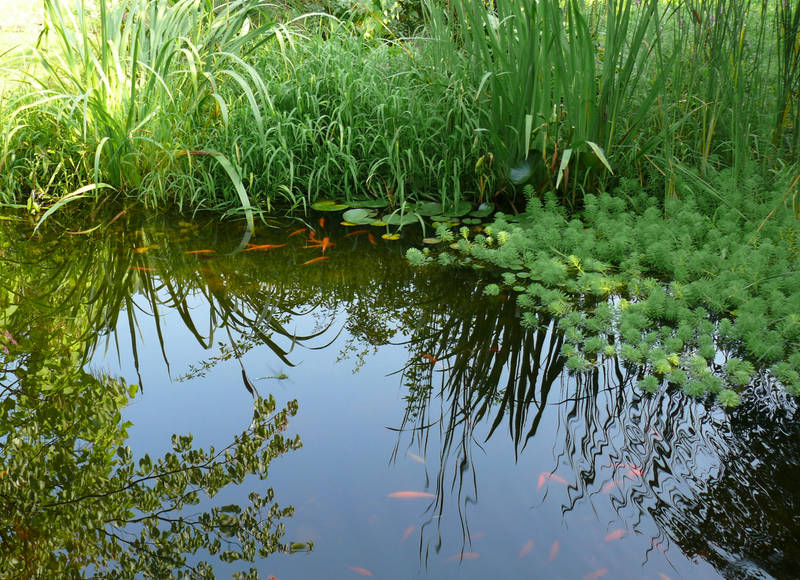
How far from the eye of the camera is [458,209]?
3.82 metres

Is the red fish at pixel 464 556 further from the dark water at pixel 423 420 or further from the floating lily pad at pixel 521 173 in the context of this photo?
the floating lily pad at pixel 521 173

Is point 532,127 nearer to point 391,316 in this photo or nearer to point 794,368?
point 391,316

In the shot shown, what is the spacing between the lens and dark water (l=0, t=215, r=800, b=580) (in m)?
1.77

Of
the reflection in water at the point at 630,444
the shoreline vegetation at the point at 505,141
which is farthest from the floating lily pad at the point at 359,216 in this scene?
the reflection in water at the point at 630,444

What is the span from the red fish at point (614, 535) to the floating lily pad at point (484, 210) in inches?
88.0

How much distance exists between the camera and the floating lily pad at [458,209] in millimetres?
3785

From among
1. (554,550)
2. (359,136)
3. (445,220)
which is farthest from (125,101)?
(554,550)

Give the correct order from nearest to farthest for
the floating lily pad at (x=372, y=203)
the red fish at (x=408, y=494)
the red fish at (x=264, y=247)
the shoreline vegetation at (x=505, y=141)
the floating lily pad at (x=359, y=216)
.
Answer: the red fish at (x=408, y=494) < the shoreline vegetation at (x=505, y=141) < the red fish at (x=264, y=247) < the floating lily pad at (x=359, y=216) < the floating lily pad at (x=372, y=203)

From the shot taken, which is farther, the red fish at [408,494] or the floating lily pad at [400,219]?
the floating lily pad at [400,219]

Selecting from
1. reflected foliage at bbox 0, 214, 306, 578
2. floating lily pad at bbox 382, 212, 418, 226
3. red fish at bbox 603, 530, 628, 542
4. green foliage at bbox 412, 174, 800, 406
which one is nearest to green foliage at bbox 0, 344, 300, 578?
reflected foliage at bbox 0, 214, 306, 578

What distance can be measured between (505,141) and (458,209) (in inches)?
17.5

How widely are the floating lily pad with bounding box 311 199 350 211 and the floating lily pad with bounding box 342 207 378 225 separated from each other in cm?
7

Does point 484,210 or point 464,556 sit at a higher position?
point 484,210

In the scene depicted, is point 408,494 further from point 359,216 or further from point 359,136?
point 359,136
